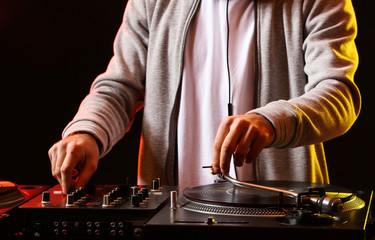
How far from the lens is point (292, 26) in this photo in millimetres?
1538

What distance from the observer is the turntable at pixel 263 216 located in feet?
2.53

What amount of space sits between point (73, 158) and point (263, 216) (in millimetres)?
507

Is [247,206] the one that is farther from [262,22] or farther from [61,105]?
[61,105]

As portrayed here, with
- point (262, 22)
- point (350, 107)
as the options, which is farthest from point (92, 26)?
point (350, 107)

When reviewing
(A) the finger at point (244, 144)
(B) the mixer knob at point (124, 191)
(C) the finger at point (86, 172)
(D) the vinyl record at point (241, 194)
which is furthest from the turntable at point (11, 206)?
(A) the finger at point (244, 144)

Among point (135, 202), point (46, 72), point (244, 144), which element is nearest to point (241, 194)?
point (244, 144)

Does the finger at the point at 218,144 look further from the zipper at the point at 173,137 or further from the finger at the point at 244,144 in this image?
the zipper at the point at 173,137

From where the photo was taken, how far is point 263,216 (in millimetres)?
855

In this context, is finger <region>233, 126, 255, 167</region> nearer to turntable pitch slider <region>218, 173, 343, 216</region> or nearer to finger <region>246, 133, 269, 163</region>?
finger <region>246, 133, 269, 163</region>

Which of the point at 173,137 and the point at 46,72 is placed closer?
the point at 173,137

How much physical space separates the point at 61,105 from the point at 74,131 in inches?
58.5

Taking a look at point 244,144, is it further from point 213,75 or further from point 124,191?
point 213,75

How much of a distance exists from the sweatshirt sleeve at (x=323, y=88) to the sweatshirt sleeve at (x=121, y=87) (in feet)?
1.73

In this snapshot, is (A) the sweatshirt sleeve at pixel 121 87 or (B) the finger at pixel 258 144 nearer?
(B) the finger at pixel 258 144
